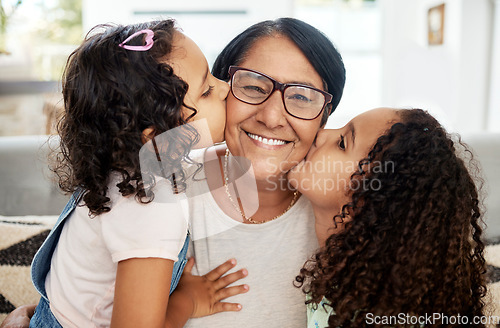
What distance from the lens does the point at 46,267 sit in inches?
53.5

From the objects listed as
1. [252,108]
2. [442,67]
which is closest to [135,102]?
[252,108]

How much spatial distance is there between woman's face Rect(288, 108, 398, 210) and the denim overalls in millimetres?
406

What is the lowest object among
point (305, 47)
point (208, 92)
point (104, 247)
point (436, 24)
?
point (104, 247)

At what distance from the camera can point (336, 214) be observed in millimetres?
1354

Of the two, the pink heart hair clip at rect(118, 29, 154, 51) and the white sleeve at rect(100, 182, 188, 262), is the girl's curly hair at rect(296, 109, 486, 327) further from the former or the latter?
the pink heart hair clip at rect(118, 29, 154, 51)

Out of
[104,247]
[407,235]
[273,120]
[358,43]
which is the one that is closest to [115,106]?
[104,247]

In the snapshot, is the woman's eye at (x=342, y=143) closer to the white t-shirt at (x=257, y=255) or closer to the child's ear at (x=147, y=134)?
the white t-shirt at (x=257, y=255)

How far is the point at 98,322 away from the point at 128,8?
565 centimetres

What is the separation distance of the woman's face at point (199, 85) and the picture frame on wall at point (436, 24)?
4.70 meters

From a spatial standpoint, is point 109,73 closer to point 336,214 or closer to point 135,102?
point 135,102

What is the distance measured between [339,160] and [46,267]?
3.07 feet

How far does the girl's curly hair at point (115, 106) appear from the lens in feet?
3.67

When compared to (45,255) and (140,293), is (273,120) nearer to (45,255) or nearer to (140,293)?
(140,293)

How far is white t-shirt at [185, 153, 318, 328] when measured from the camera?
4.61ft
